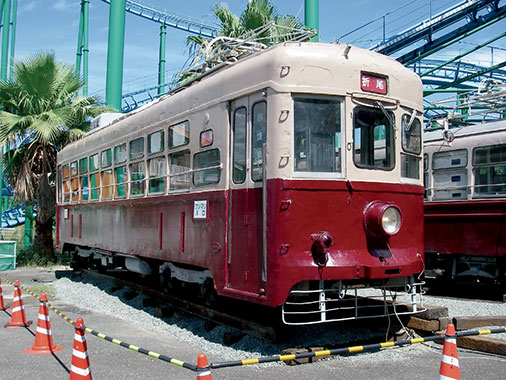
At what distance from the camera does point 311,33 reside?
26.6 ft

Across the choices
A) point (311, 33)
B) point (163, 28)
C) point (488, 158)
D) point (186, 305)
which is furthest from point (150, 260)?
point (163, 28)

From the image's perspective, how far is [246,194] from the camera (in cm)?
646

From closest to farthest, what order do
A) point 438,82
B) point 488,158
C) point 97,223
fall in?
point 488,158
point 97,223
point 438,82

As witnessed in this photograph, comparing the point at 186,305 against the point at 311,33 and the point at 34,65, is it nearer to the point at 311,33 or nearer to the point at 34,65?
the point at 311,33

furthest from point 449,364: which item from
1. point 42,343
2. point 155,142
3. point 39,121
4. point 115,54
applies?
point 115,54

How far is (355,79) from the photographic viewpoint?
6.45 metres

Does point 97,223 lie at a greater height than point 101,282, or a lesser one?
greater

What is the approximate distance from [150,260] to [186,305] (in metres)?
1.66

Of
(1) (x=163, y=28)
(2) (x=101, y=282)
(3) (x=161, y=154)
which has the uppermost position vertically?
(1) (x=163, y=28)

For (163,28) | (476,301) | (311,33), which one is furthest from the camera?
(163,28)

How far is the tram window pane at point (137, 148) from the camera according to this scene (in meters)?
9.34

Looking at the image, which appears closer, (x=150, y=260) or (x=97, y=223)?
(x=150, y=260)

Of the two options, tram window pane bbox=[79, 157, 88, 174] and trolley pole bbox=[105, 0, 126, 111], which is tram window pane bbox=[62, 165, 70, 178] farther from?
trolley pole bbox=[105, 0, 126, 111]

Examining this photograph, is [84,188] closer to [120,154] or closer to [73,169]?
[73,169]
